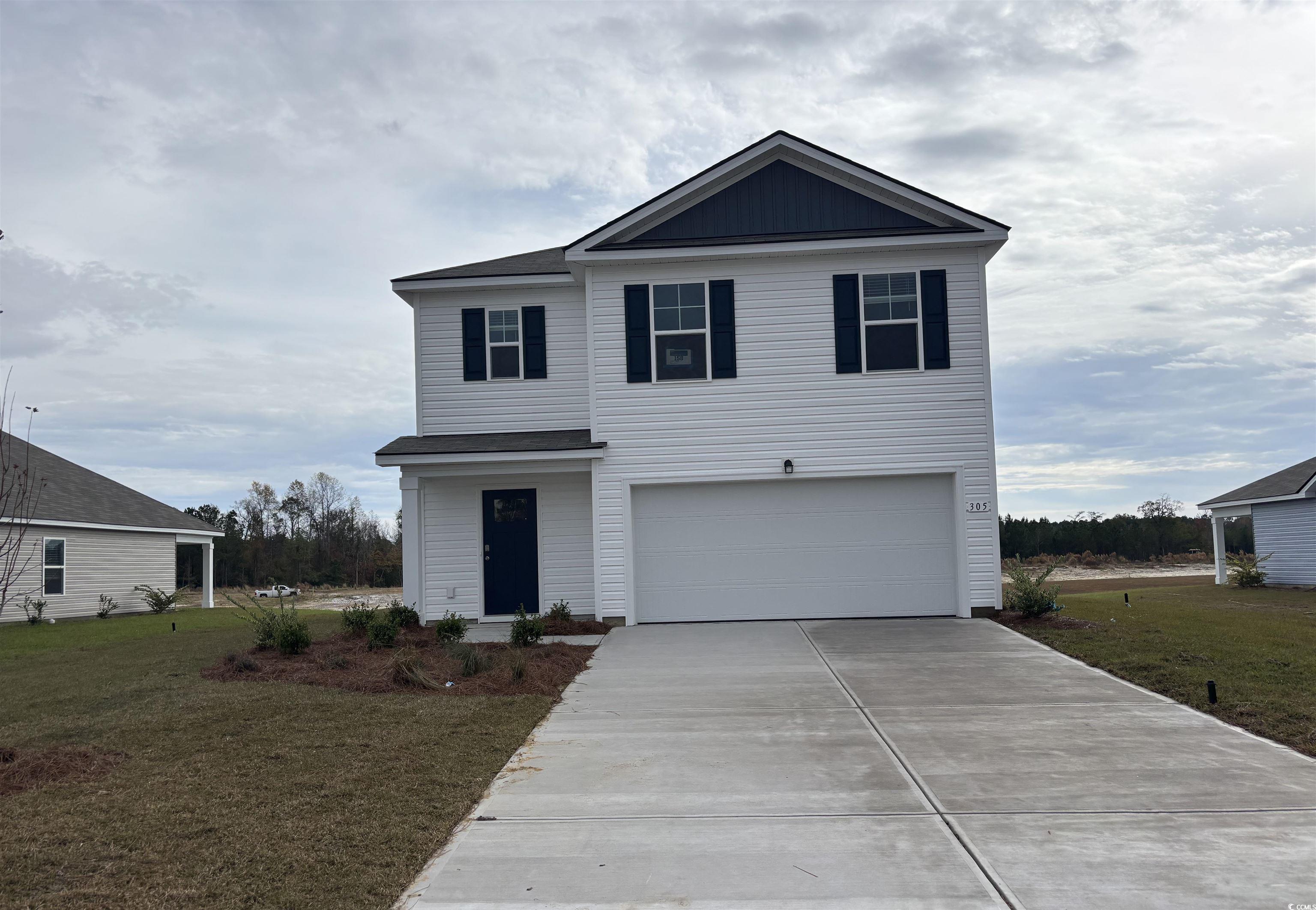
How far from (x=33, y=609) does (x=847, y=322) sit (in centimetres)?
2028

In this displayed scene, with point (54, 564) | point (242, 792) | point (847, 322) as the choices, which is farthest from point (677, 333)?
point (54, 564)

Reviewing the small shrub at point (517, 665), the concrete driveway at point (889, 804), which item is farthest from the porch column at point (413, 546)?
the concrete driveway at point (889, 804)

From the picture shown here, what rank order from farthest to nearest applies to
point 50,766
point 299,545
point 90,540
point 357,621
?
point 299,545, point 90,540, point 357,621, point 50,766

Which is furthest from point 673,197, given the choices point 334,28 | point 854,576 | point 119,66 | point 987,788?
point 987,788

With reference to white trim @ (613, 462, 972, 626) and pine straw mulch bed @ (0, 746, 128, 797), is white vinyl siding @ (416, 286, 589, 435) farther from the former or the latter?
pine straw mulch bed @ (0, 746, 128, 797)

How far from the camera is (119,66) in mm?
13023

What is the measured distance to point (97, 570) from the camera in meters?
24.2

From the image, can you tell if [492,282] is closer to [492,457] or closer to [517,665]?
[492,457]

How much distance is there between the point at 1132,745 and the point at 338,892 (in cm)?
567

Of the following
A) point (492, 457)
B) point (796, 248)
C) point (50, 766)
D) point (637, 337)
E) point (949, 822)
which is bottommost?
point (949, 822)

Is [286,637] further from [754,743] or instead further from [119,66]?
[119,66]

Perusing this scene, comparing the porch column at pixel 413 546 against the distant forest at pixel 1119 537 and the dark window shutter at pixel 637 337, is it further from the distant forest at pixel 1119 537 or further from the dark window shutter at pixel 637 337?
the distant forest at pixel 1119 537

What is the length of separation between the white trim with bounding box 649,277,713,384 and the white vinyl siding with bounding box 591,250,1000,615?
0.33 feet

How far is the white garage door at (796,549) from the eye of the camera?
14.3m
